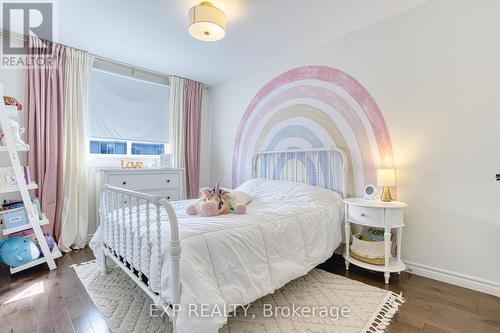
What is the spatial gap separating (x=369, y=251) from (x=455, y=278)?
27.6 inches

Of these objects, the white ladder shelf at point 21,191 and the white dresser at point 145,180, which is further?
the white dresser at point 145,180

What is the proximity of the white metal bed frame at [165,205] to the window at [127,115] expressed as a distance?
119 cm

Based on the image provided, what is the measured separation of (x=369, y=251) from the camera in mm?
2236

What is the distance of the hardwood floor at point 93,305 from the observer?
155 centimetres

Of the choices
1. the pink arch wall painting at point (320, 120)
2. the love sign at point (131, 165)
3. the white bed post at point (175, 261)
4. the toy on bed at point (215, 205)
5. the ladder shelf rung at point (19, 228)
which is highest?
the pink arch wall painting at point (320, 120)

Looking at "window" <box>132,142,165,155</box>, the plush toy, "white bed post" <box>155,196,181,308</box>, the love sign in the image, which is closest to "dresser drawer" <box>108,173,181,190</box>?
the love sign

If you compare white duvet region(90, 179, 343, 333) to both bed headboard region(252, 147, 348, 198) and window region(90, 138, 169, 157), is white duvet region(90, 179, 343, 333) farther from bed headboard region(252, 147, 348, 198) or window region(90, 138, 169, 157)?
window region(90, 138, 169, 157)

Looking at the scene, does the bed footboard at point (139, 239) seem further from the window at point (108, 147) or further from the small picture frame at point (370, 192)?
the small picture frame at point (370, 192)

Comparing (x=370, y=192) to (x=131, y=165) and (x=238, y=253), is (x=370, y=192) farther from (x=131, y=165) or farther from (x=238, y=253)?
(x=131, y=165)

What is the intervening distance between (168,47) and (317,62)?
1838mm

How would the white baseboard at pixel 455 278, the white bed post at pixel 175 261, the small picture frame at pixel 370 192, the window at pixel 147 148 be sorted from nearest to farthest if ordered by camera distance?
the white bed post at pixel 175 261 < the white baseboard at pixel 455 278 < the small picture frame at pixel 370 192 < the window at pixel 147 148

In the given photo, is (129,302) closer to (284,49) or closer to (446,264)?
(446,264)

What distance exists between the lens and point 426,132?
2246mm

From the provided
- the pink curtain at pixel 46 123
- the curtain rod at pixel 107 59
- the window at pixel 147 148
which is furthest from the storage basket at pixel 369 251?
the curtain rod at pixel 107 59
